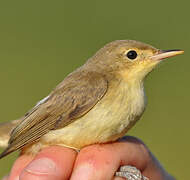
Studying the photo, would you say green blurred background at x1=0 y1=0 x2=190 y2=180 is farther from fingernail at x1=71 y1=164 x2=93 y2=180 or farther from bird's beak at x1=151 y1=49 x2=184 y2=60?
fingernail at x1=71 y1=164 x2=93 y2=180

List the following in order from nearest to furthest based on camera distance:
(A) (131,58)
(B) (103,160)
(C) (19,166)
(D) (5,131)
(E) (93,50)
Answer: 1. (B) (103,160)
2. (C) (19,166)
3. (A) (131,58)
4. (D) (5,131)
5. (E) (93,50)

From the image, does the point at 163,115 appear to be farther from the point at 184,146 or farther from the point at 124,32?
the point at 124,32

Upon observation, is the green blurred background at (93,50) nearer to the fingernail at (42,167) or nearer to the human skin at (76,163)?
the human skin at (76,163)

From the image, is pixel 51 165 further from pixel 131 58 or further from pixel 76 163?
pixel 131 58

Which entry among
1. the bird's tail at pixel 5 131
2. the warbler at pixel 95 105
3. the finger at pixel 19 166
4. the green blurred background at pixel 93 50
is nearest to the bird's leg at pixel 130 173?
the warbler at pixel 95 105

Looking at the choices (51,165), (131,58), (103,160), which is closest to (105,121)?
(103,160)

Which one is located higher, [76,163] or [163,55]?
[163,55]

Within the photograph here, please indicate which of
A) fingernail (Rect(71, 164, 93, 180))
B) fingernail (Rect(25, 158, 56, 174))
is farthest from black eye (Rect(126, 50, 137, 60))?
fingernail (Rect(25, 158, 56, 174))
